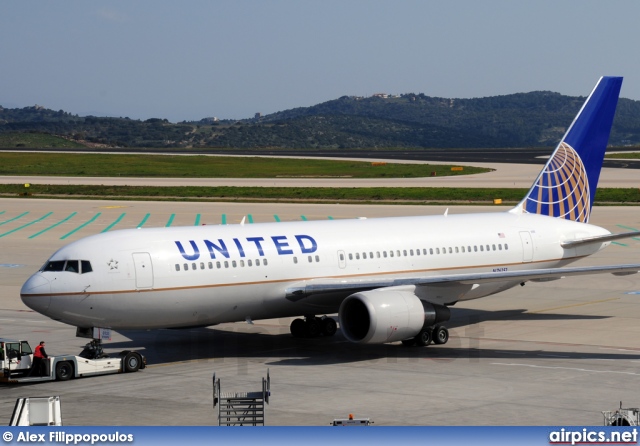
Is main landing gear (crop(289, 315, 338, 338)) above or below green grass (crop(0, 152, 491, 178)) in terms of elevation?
below

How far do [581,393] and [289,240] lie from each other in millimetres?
11216

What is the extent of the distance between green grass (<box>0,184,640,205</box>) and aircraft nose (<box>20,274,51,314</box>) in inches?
2274

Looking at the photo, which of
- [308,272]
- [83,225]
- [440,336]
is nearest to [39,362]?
[308,272]

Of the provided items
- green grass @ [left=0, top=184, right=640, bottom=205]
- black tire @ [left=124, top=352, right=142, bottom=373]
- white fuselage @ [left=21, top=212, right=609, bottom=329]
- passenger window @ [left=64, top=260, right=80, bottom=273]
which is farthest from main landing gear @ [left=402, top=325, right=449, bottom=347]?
green grass @ [left=0, top=184, right=640, bottom=205]

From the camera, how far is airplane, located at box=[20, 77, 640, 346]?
29422mm

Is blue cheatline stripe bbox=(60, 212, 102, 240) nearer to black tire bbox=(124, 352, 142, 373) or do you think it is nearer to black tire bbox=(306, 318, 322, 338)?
black tire bbox=(306, 318, 322, 338)

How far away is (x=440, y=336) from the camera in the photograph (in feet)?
109

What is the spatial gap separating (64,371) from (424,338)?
37.1 ft

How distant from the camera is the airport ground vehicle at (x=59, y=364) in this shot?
92.3 feet

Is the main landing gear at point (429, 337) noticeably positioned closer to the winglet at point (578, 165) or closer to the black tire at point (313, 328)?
the black tire at point (313, 328)

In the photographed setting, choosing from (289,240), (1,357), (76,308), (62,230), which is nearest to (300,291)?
(289,240)

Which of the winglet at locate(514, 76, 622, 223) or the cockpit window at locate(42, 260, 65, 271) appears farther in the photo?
the winglet at locate(514, 76, 622, 223)

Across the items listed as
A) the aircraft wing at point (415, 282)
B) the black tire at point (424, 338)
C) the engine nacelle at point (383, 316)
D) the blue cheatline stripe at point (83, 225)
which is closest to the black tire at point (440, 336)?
the black tire at point (424, 338)

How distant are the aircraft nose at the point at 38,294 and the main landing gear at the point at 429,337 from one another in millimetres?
11199
